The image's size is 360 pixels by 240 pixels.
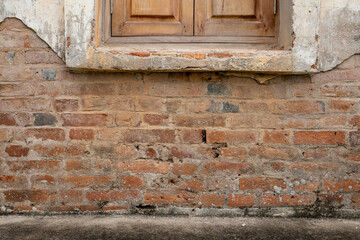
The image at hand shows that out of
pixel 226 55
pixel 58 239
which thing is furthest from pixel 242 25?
pixel 58 239

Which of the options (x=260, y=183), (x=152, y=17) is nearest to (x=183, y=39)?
(x=152, y=17)

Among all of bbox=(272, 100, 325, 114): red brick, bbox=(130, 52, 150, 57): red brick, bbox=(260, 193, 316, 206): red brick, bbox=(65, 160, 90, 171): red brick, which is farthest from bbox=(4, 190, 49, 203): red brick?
bbox=(272, 100, 325, 114): red brick

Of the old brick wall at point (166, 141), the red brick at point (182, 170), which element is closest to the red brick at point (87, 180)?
the old brick wall at point (166, 141)

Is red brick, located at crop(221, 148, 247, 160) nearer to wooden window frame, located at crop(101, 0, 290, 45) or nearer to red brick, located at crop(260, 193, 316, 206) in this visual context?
red brick, located at crop(260, 193, 316, 206)

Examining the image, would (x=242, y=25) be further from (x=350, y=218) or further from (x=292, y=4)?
(x=350, y=218)

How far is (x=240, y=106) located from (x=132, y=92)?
0.74m

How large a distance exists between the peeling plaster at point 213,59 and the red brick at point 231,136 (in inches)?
16.7

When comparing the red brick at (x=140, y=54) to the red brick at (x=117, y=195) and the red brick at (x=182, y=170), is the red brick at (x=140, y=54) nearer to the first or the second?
the red brick at (x=182, y=170)

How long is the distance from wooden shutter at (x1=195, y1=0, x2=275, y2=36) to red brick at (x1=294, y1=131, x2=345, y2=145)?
73 cm

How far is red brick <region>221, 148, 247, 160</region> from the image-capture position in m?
2.15

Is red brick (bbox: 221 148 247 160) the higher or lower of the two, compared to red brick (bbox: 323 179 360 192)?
higher

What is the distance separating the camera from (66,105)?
2146 mm

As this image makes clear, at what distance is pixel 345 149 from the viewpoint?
7.00 feet

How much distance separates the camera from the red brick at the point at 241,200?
7.04 feet
